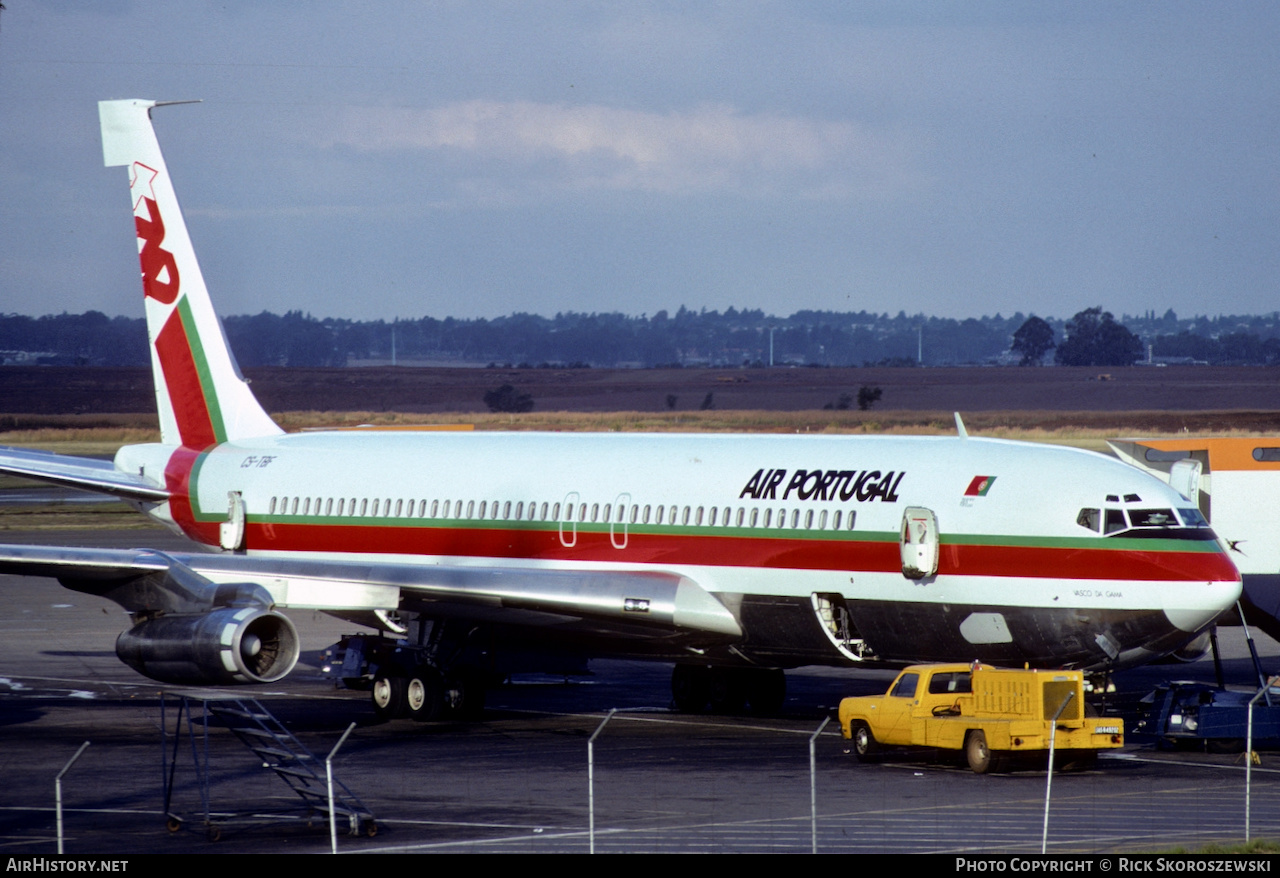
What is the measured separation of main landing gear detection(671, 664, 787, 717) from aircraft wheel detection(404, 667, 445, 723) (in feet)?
14.4

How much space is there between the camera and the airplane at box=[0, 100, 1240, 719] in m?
25.8

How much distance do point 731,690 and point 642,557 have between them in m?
3.47

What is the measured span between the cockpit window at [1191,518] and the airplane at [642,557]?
2.1 inches

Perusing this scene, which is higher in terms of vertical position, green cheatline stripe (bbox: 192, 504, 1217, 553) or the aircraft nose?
green cheatline stripe (bbox: 192, 504, 1217, 553)

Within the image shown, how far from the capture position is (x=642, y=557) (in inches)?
1178

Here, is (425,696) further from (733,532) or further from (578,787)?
(578,787)

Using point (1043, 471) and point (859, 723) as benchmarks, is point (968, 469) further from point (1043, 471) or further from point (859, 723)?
point (859, 723)

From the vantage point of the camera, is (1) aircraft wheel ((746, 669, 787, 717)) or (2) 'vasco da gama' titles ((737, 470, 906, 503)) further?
(1) aircraft wheel ((746, 669, 787, 717))

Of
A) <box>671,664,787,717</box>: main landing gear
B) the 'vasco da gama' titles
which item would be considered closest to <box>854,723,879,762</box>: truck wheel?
the 'vasco da gama' titles

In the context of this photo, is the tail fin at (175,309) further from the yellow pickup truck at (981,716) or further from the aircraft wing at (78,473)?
the yellow pickup truck at (981,716)

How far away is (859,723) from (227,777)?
29.3 feet

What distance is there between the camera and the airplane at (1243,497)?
31.5 m

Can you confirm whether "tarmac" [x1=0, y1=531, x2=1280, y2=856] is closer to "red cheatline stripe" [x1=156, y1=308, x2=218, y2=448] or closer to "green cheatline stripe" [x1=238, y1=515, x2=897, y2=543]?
"green cheatline stripe" [x1=238, y1=515, x2=897, y2=543]

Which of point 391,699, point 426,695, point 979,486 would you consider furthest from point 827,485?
point 391,699
